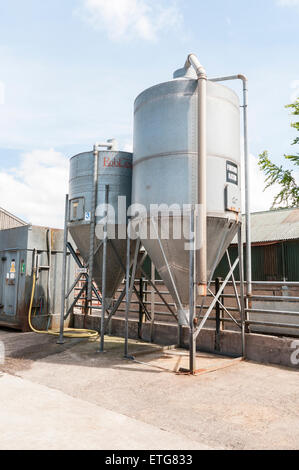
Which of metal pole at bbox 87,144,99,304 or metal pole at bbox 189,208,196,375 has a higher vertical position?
metal pole at bbox 87,144,99,304

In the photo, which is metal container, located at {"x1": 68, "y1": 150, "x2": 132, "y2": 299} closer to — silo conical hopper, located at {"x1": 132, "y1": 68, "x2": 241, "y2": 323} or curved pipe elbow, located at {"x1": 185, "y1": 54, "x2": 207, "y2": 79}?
silo conical hopper, located at {"x1": 132, "y1": 68, "x2": 241, "y2": 323}

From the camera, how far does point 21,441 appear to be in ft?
12.1

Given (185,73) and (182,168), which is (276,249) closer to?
(185,73)

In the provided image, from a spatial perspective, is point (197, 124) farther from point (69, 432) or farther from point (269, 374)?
point (69, 432)

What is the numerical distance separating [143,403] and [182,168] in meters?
4.27

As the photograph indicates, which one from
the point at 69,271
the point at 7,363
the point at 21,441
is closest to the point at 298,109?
the point at 69,271

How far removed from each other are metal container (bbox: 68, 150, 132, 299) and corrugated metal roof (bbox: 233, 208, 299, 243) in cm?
1165

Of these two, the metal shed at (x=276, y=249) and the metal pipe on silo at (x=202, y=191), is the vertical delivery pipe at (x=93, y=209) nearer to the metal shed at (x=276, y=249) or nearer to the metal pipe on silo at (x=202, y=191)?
the metal pipe on silo at (x=202, y=191)

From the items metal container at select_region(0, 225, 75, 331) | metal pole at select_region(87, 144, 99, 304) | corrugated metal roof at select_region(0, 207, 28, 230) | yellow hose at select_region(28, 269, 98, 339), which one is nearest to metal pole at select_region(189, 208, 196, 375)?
metal pole at select_region(87, 144, 99, 304)

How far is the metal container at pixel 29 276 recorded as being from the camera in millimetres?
11609

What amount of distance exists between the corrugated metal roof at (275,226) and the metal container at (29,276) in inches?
428

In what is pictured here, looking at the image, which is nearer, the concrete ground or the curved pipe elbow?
the concrete ground

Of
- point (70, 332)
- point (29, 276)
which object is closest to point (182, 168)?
point (70, 332)

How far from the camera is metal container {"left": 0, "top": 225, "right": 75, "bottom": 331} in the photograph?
11609mm
